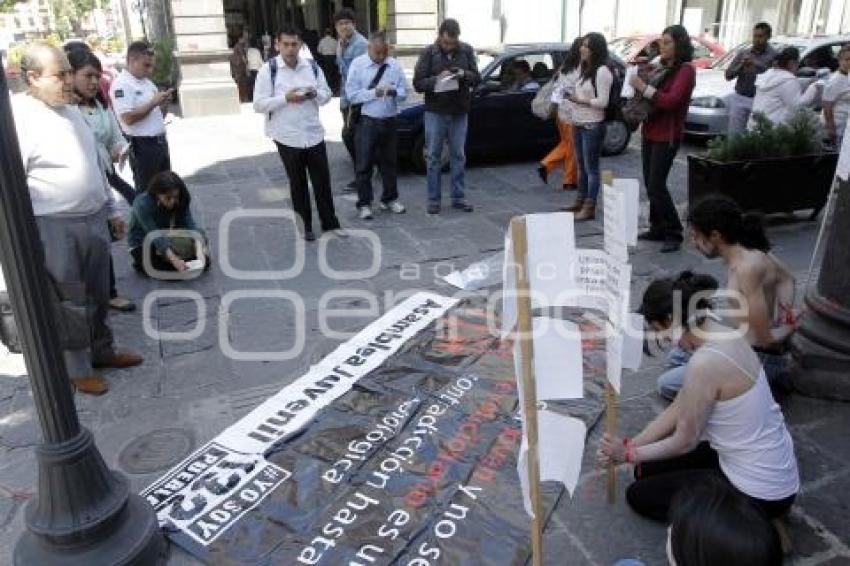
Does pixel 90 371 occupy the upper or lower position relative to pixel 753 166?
lower

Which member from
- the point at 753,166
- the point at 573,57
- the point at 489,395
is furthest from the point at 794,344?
the point at 573,57

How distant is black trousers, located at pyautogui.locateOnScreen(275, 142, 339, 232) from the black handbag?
0.79 metres

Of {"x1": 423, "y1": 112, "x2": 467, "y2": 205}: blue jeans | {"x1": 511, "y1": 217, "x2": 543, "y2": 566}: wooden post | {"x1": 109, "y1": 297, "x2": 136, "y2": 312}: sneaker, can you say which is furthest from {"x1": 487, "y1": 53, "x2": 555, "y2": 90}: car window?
{"x1": 511, "y1": 217, "x2": 543, "y2": 566}: wooden post

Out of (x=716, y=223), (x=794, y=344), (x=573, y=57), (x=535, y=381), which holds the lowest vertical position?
(x=794, y=344)

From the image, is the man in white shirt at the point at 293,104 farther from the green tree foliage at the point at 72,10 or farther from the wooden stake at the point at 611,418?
the green tree foliage at the point at 72,10

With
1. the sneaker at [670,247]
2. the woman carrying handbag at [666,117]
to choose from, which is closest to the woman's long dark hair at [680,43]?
the woman carrying handbag at [666,117]

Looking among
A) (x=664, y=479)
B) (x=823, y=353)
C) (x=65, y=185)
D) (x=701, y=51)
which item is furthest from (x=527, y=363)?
(x=701, y=51)

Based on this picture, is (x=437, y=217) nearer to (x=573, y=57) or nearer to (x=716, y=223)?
(x=573, y=57)

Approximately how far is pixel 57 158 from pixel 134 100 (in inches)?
94.4

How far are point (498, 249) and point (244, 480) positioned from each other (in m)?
3.48

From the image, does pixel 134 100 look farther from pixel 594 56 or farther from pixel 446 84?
pixel 594 56

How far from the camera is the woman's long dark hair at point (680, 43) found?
17.3 feet

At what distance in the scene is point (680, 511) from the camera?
195cm

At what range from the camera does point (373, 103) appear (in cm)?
648
